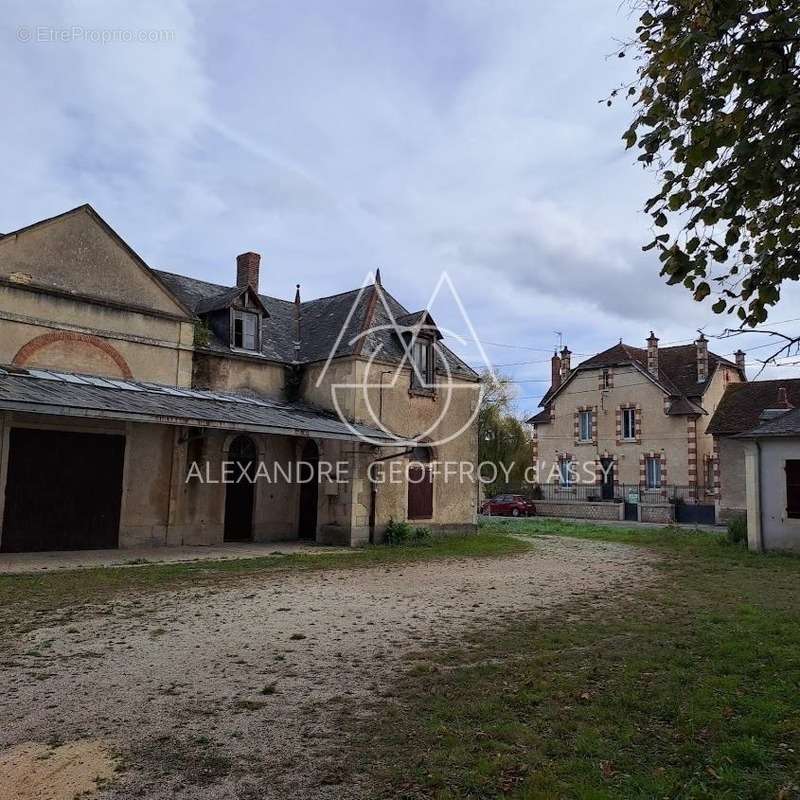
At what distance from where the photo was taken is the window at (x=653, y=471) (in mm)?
33219

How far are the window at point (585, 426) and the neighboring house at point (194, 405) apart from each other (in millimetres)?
18077

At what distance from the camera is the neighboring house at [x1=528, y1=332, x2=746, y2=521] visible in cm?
3225

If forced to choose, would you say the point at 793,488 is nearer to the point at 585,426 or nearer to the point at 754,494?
the point at 754,494

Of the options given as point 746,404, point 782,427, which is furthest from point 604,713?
point 746,404

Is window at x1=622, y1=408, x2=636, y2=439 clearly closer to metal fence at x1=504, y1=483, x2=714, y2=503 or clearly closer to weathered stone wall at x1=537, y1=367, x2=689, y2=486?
weathered stone wall at x1=537, y1=367, x2=689, y2=486

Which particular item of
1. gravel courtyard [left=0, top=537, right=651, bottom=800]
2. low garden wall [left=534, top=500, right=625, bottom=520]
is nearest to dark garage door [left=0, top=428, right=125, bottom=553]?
gravel courtyard [left=0, top=537, right=651, bottom=800]

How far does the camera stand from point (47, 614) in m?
7.64

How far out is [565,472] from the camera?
121 ft

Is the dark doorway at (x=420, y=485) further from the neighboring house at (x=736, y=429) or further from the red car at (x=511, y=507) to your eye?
the red car at (x=511, y=507)

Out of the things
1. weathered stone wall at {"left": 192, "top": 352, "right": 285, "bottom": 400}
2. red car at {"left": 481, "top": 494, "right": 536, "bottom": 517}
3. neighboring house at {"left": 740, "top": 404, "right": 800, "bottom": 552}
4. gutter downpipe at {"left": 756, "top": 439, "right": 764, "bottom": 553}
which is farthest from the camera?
red car at {"left": 481, "top": 494, "right": 536, "bottom": 517}

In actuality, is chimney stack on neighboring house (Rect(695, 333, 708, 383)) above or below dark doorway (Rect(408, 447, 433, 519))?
above

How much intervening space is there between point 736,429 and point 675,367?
1019 centimetres

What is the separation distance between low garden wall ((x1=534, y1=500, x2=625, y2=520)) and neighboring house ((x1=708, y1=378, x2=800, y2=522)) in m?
4.50

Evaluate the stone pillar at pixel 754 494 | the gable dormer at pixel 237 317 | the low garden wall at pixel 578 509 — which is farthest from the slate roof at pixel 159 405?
the low garden wall at pixel 578 509
